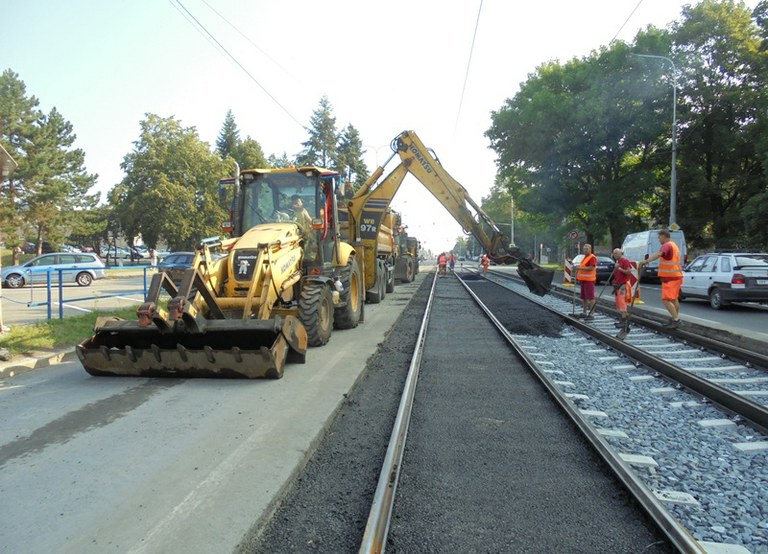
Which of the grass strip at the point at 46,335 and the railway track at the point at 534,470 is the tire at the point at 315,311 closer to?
the railway track at the point at 534,470

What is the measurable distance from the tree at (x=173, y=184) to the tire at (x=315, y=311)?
99.7 feet

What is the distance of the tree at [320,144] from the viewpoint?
5862 cm

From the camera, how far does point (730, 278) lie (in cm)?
1445

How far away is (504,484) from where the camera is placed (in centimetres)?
384

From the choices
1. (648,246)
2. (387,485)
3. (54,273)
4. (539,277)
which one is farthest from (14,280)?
(648,246)

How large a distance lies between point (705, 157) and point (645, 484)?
1376 inches

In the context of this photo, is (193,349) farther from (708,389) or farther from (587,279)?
(587,279)

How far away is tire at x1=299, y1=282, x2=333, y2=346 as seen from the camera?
8336 mm

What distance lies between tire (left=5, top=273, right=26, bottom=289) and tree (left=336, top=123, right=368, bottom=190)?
39.5 meters

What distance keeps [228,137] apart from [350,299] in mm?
70928

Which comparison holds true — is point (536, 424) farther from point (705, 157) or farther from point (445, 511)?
point (705, 157)

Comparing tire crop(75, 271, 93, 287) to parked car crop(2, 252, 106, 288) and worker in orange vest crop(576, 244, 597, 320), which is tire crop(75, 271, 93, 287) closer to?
parked car crop(2, 252, 106, 288)

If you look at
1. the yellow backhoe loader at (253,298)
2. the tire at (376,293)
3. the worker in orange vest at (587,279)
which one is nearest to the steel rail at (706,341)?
the worker in orange vest at (587,279)

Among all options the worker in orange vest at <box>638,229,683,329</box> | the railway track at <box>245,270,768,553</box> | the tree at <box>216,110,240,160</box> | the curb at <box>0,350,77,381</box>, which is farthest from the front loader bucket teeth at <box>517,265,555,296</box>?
the tree at <box>216,110,240,160</box>
